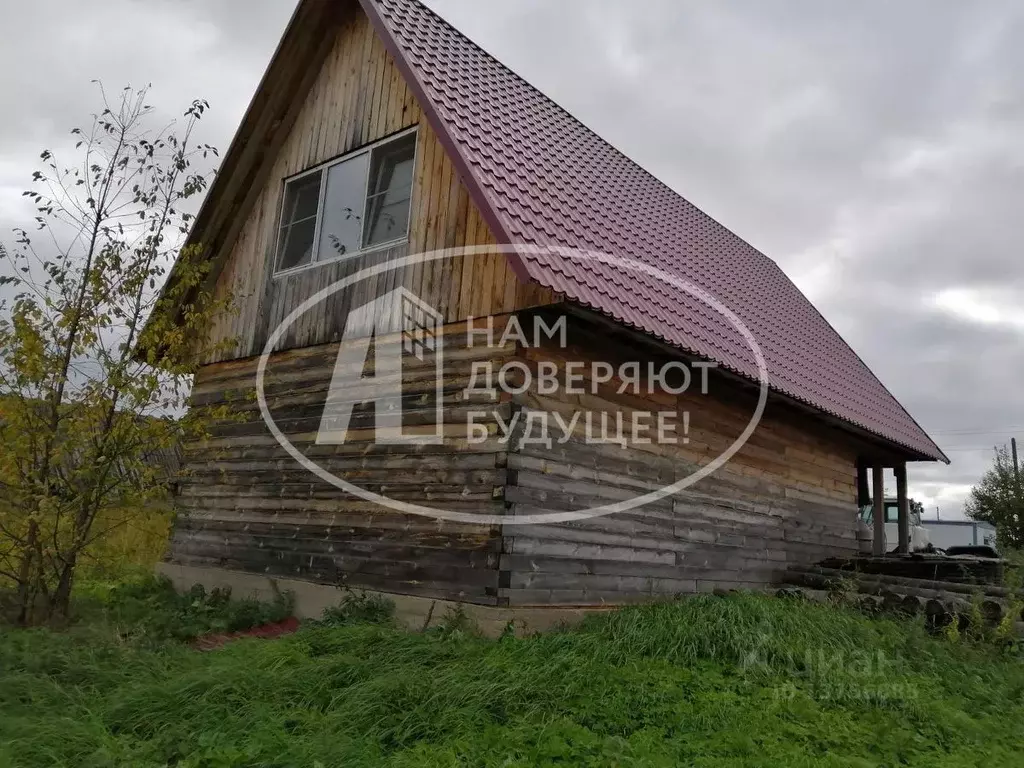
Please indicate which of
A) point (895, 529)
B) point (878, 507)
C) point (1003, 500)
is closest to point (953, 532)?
point (1003, 500)

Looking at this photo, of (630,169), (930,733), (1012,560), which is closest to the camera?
(930,733)

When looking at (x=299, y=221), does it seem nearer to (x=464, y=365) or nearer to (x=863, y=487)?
(x=464, y=365)

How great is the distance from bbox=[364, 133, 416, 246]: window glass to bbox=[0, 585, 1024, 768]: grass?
13.1 ft

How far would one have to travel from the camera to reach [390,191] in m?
8.16

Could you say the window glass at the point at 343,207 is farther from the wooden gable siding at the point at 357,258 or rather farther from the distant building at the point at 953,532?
the distant building at the point at 953,532

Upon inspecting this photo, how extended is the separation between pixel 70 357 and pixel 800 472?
30.2 ft

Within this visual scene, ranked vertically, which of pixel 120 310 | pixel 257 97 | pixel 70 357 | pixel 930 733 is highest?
pixel 257 97

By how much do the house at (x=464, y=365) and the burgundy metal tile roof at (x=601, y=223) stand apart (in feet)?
0.16

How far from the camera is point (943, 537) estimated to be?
3406 centimetres

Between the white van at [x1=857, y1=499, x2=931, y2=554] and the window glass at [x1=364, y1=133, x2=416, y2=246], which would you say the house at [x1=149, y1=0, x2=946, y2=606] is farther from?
the white van at [x1=857, y1=499, x2=931, y2=554]

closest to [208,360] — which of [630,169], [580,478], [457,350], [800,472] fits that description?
[457,350]

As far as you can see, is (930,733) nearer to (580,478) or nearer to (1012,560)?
(580,478)

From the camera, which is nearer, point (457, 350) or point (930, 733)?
point (930, 733)

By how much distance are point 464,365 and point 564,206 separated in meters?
2.05
